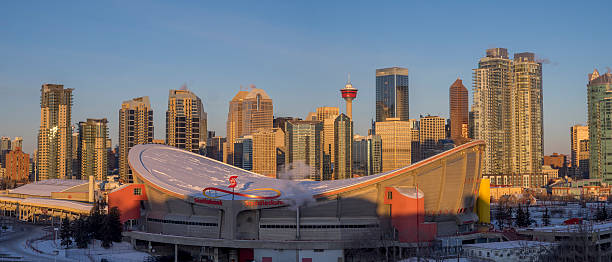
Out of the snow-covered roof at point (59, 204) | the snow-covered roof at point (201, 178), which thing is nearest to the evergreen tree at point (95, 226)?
the snow-covered roof at point (201, 178)

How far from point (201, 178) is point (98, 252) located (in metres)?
16.1

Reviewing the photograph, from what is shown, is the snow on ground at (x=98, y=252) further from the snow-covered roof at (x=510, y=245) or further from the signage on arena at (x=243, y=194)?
the snow-covered roof at (x=510, y=245)

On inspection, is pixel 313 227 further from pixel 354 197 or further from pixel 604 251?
pixel 604 251

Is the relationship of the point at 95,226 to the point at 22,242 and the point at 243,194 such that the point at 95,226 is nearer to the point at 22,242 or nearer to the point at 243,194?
the point at 22,242

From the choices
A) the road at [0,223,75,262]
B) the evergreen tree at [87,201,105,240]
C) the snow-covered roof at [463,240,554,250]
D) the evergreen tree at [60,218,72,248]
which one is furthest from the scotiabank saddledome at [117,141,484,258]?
the road at [0,223,75,262]

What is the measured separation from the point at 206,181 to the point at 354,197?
2214 centimetres

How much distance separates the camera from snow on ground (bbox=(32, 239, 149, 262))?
80625 mm

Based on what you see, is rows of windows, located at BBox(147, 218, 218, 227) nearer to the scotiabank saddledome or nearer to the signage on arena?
the scotiabank saddledome

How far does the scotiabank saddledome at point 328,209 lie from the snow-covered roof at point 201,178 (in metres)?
0.30

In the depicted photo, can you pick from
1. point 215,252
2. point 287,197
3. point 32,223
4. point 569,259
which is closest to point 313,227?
point 287,197

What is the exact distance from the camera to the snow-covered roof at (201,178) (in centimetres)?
8150

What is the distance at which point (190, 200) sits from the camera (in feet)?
267

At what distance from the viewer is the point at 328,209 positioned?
7931 centimetres

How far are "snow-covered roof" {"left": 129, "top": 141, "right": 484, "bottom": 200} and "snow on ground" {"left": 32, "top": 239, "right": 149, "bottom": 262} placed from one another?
27.3 feet
